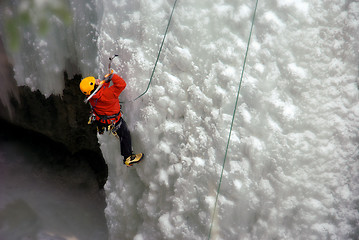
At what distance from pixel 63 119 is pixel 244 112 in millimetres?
1816

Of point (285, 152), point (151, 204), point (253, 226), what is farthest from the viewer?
point (151, 204)

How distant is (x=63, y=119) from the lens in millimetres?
2996

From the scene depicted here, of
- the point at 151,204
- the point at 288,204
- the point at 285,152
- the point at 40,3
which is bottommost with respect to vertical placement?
the point at 151,204

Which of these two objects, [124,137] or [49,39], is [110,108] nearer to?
[124,137]

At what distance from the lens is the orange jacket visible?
185cm

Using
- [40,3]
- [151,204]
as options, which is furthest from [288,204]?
[40,3]

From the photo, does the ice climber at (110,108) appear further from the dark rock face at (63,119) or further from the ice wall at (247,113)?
the dark rock face at (63,119)

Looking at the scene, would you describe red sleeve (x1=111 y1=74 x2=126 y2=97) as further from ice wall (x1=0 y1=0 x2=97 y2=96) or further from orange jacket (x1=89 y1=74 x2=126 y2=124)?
ice wall (x1=0 y1=0 x2=97 y2=96)

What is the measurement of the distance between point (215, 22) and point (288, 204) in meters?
0.98

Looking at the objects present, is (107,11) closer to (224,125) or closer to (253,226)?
(224,125)

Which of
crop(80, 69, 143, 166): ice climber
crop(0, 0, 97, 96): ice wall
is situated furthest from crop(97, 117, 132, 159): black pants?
crop(0, 0, 97, 96): ice wall

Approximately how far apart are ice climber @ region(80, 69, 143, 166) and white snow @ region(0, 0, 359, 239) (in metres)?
0.08

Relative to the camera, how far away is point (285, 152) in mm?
1689

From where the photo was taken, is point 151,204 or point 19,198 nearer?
point 151,204
